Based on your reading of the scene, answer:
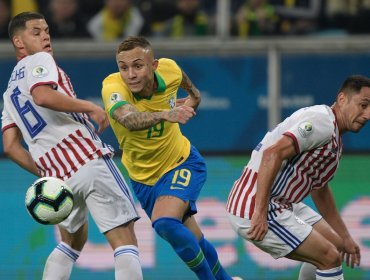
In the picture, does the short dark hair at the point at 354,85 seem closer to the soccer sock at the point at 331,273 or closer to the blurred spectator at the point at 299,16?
the soccer sock at the point at 331,273

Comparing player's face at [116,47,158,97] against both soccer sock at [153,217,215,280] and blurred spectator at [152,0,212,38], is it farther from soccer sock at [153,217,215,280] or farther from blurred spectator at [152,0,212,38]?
blurred spectator at [152,0,212,38]

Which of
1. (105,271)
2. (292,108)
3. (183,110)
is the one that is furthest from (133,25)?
(183,110)

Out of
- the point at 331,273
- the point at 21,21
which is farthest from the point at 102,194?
the point at 331,273

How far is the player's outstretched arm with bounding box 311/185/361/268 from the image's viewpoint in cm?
798

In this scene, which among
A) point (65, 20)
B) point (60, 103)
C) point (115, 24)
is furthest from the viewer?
point (115, 24)

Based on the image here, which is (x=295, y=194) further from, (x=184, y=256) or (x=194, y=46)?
(x=194, y=46)

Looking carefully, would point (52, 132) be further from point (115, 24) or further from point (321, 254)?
point (115, 24)

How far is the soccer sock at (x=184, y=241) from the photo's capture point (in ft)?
24.5

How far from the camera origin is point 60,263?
7.54m

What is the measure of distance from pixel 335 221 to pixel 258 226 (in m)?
1.07

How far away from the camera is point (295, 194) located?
746 cm

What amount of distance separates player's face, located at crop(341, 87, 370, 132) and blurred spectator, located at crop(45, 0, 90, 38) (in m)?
5.96

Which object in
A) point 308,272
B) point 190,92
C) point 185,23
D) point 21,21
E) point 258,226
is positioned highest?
point 21,21

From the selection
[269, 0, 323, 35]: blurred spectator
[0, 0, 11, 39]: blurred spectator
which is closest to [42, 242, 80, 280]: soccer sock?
[0, 0, 11, 39]: blurred spectator
